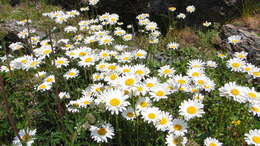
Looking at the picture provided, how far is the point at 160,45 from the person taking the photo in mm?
5770

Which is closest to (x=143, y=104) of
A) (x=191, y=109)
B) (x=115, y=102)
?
(x=115, y=102)

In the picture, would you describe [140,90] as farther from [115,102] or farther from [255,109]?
[255,109]

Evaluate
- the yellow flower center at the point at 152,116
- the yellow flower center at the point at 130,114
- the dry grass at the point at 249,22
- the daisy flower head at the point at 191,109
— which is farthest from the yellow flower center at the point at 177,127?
the dry grass at the point at 249,22

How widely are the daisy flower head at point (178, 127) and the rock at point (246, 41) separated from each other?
9.72 ft

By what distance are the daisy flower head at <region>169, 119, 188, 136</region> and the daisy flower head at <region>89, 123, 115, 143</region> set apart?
0.60m

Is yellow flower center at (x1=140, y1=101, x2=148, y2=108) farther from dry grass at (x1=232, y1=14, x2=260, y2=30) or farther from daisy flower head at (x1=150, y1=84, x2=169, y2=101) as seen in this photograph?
dry grass at (x1=232, y1=14, x2=260, y2=30)

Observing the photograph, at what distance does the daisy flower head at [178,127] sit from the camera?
7.41ft

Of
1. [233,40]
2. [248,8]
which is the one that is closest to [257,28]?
[248,8]

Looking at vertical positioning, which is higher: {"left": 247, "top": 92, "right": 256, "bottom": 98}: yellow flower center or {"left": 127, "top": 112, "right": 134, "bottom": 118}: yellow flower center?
{"left": 247, "top": 92, "right": 256, "bottom": 98}: yellow flower center

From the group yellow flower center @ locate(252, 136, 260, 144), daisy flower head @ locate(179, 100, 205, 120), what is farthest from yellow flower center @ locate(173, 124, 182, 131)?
yellow flower center @ locate(252, 136, 260, 144)

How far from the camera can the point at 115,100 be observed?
228 centimetres

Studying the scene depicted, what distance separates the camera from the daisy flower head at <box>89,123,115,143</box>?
228 cm

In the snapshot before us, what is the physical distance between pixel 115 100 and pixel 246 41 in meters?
3.73

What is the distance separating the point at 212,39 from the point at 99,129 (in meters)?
4.38
